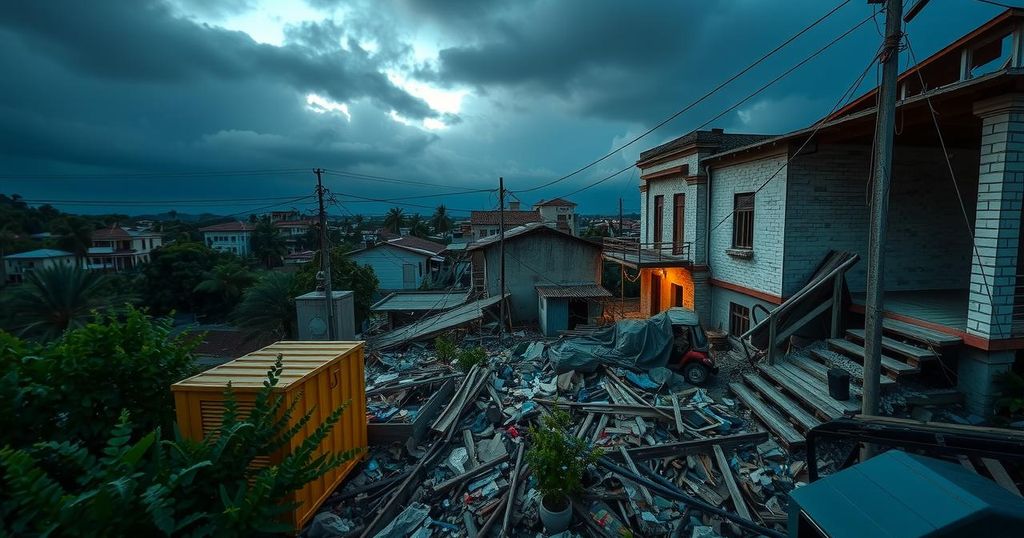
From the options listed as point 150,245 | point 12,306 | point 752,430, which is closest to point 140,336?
point 752,430

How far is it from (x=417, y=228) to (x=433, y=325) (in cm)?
6238

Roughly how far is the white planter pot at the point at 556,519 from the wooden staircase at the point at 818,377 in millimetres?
4625

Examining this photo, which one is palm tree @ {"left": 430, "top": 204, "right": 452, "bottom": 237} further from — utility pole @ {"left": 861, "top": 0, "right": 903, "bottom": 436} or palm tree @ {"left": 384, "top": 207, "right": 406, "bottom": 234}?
utility pole @ {"left": 861, "top": 0, "right": 903, "bottom": 436}

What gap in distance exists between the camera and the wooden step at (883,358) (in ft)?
27.3

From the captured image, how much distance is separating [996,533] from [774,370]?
8835mm

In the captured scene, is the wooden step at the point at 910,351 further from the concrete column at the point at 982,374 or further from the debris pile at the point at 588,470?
the debris pile at the point at 588,470

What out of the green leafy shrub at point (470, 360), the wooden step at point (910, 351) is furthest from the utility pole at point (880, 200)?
the green leafy shrub at point (470, 360)

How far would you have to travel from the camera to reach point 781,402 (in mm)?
9234

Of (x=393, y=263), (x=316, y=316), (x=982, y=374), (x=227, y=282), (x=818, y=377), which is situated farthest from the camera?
(x=393, y=263)

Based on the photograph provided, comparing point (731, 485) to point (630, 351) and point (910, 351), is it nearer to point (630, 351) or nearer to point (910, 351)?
point (910, 351)

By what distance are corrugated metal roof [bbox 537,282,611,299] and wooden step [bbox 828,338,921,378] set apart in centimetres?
1067

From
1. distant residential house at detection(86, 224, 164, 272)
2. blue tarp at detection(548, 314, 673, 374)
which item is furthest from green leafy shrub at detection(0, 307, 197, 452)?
distant residential house at detection(86, 224, 164, 272)

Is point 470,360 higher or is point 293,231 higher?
point 293,231

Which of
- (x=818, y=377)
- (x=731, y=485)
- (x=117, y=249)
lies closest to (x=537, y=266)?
(x=818, y=377)
